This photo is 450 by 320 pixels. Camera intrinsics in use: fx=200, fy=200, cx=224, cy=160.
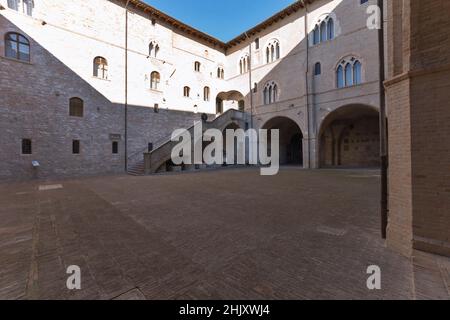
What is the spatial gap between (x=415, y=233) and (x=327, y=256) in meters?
1.46

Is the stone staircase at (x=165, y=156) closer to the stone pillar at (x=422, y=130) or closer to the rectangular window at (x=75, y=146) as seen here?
the rectangular window at (x=75, y=146)

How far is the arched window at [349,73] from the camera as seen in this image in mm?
17028

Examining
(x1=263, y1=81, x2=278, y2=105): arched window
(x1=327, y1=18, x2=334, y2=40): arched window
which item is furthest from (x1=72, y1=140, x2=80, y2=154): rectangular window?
(x1=327, y1=18, x2=334, y2=40): arched window

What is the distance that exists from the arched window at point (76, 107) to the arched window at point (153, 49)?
8669 mm

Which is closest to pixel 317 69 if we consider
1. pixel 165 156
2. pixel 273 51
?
pixel 273 51

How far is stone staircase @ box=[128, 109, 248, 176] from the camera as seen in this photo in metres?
16.6

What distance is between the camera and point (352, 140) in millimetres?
22922

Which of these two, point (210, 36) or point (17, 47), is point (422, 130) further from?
point (210, 36)

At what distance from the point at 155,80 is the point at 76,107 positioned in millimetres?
8023

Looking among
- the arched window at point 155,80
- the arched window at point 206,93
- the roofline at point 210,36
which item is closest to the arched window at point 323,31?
the roofline at point 210,36

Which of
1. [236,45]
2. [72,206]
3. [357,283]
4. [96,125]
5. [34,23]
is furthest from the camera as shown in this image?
[236,45]
